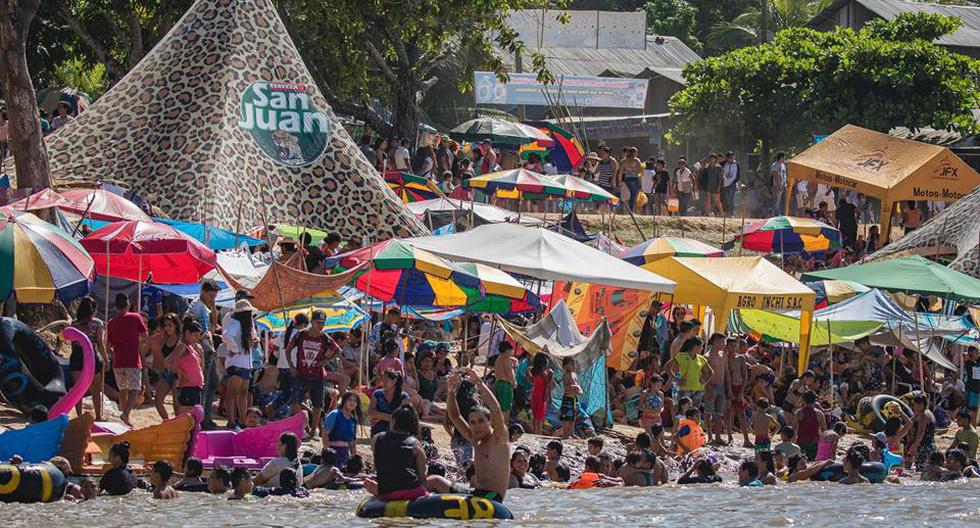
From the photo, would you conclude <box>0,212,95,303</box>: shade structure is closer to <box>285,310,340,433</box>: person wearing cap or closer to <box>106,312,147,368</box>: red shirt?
<box>106,312,147,368</box>: red shirt

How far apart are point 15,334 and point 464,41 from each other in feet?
60.4

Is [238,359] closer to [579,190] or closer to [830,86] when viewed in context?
[579,190]

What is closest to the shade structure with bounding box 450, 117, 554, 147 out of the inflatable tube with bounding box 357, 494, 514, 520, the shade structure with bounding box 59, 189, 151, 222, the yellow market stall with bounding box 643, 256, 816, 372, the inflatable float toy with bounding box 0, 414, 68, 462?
the yellow market stall with bounding box 643, 256, 816, 372

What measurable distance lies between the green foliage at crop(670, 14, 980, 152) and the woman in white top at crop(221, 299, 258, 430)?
26192 mm

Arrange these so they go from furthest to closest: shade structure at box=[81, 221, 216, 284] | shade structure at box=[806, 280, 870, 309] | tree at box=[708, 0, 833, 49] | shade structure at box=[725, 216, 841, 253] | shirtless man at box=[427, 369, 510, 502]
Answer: tree at box=[708, 0, 833, 49] → shade structure at box=[725, 216, 841, 253] → shade structure at box=[806, 280, 870, 309] → shade structure at box=[81, 221, 216, 284] → shirtless man at box=[427, 369, 510, 502]

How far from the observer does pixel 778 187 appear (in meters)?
34.7

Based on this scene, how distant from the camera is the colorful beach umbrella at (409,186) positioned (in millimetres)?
28344

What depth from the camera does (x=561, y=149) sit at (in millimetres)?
35719

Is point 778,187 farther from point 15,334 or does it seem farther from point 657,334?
point 15,334

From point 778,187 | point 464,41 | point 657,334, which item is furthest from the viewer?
point 778,187

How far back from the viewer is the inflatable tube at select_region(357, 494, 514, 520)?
499 inches

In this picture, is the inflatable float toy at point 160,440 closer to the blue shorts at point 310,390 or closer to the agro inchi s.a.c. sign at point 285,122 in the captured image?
the blue shorts at point 310,390

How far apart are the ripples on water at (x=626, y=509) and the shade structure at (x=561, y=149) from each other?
18.4m

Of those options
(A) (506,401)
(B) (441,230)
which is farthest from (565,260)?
(B) (441,230)
